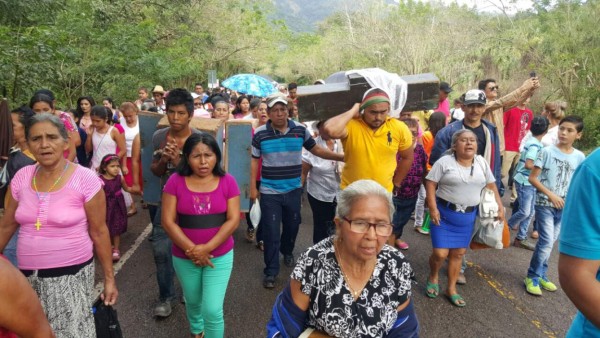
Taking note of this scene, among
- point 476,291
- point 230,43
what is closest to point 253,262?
point 476,291

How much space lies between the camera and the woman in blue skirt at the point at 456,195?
12.8 ft

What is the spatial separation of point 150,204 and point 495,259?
174 inches

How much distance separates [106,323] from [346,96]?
2.47 meters

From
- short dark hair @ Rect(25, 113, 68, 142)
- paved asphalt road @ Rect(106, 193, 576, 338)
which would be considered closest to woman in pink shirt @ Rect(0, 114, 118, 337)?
short dark hair @ Rect(25, 113, 68, 142)

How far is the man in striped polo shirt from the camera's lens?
4.24 meters

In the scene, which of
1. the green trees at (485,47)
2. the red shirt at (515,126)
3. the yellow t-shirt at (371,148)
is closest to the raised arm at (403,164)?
the yellow t-shirt at (371,148)

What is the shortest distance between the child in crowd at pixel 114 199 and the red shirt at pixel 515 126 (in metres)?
6.55

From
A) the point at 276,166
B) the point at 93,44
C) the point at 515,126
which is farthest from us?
the point at 93,44

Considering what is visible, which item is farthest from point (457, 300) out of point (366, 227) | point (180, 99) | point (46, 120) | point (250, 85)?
point (250, 85)

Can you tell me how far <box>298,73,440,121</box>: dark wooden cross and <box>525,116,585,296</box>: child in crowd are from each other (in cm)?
190

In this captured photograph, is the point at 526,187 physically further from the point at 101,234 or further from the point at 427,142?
the point at 101,234

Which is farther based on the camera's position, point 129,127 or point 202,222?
point 129,127

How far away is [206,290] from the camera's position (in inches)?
113

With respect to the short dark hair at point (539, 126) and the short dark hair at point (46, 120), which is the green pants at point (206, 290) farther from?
the short dark hair at point (539, 126)
